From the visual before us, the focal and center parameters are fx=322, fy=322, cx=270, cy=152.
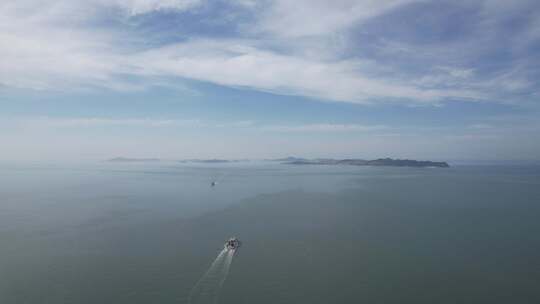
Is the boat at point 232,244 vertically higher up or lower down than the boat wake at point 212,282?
higher up

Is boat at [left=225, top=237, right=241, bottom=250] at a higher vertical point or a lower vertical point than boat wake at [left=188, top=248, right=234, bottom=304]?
higher

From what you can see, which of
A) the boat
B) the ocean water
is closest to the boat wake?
the ocean water

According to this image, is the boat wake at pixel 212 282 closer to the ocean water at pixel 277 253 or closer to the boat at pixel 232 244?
the ocean water at pixel 277 253

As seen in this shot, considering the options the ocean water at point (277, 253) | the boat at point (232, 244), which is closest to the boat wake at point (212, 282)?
the ocean water at point (277, 253)

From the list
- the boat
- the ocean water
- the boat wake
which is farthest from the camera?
the boat

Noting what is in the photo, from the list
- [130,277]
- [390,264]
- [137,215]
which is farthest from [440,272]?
[137,215]

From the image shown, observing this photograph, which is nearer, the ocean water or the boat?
the ocean water

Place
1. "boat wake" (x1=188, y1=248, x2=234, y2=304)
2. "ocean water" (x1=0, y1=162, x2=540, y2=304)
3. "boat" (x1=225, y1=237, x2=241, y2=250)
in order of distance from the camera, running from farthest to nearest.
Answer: "boat" (x1=225, y1=237, x2=241, y2=250), "ocean water" (x1=0, y1=162, x2=540, y2=304), "boat wake" (x1=188, y1=248, x2=234, y2=304)

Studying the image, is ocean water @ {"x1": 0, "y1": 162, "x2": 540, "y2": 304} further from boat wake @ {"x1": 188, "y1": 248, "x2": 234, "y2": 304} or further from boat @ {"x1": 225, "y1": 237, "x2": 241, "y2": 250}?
boat @ {"x1": 225, "y1": 237, "x2": 241, "y2": 250}

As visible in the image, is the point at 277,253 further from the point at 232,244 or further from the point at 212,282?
the point at 212,282
